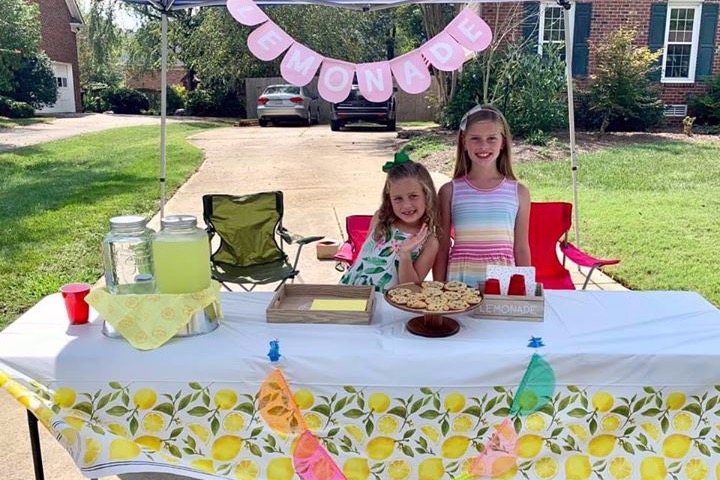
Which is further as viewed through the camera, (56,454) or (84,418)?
(56,454)

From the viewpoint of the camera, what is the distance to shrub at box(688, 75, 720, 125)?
13891 millimetres

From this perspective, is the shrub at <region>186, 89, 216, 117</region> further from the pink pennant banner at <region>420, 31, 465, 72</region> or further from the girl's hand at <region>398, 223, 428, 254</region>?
the girl's hand at <region>398, 223, 428, 254</region>

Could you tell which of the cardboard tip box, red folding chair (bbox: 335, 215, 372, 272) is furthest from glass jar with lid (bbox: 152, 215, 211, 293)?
the cardboard tip box

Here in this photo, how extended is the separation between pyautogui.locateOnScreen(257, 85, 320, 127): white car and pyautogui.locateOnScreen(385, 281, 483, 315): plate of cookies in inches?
653

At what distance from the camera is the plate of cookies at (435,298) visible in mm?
1929

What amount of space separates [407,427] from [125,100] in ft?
96.0

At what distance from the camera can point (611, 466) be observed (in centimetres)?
190

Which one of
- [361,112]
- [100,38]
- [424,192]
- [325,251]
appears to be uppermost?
[100,38]

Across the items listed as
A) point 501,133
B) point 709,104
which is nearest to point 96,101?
point 709,104

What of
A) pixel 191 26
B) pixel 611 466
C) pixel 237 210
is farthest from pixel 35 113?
pixel 611 466

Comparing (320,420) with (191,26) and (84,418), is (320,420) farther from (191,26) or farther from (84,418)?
(191,26)

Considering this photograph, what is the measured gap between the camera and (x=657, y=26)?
Answer: 14.1m

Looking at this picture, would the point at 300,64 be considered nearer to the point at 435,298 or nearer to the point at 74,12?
the point at 435,298

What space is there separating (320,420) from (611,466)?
87 cm
